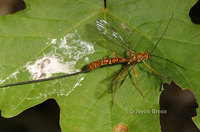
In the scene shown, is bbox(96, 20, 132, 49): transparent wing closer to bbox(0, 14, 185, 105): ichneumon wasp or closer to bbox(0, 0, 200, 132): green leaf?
bbox(0, 14, 185, 105): ichneumon wasp

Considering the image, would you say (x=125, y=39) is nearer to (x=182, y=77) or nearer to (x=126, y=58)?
(x=126, y=58)

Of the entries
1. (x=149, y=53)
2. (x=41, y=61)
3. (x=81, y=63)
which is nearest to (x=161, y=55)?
(x=149, y=53)

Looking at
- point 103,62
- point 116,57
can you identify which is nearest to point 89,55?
point 103,62

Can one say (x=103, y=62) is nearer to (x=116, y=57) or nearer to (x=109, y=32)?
(x=116, y=57)

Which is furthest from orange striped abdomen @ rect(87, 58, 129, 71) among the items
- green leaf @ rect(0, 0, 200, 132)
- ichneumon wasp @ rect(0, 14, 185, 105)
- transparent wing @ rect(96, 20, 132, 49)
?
transparent wing @ rect(96, 20, 132, 49)

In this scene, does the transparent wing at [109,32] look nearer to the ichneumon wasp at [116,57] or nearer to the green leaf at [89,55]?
Answer: the ichneumon wasp at [116,57]
